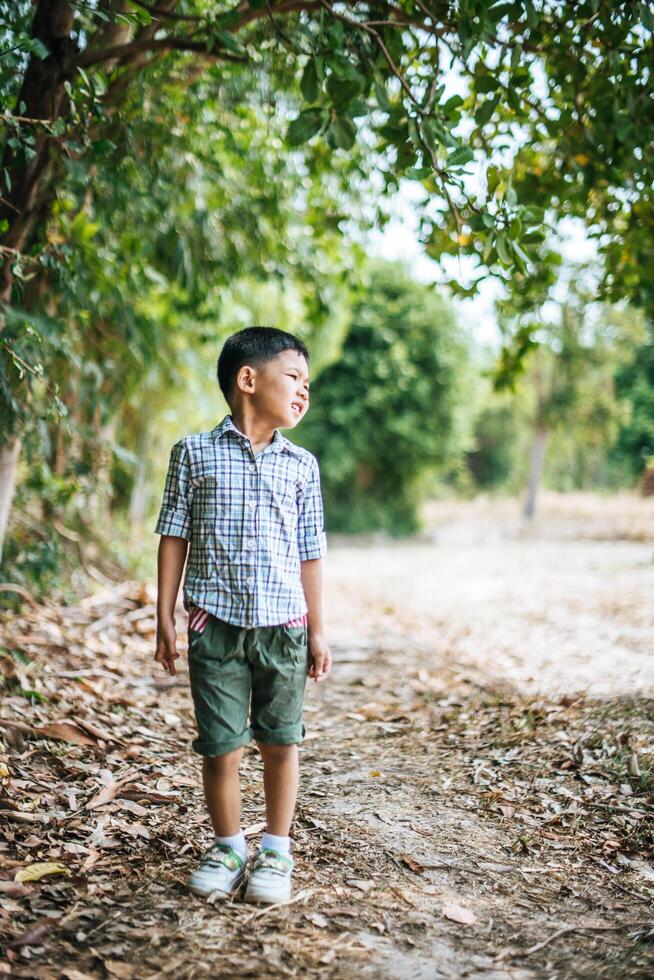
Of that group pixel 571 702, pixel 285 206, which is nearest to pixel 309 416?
pixel 285 206

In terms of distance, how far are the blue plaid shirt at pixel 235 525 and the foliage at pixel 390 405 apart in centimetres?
1625

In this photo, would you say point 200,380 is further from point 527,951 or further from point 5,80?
point 527,951

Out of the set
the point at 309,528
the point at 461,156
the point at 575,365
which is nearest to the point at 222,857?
the point at 309,528

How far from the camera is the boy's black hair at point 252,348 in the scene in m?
2.43

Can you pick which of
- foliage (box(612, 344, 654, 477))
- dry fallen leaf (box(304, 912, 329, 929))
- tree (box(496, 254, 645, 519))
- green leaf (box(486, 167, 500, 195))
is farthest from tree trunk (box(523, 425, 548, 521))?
dry fallen leaf (box(304, 912, 329, 929))

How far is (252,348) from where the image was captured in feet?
7.98

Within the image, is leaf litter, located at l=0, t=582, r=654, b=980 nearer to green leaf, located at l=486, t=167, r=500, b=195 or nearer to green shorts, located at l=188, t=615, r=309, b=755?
green shorts, located at l=188, t=615, r=309, b=755

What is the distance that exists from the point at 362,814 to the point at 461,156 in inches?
95.3

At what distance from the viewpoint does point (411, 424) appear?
18.7 meters

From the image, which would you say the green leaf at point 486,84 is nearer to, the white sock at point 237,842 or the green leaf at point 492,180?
the green leaf at point 492,180

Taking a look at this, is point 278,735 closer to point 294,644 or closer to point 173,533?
point 294,644

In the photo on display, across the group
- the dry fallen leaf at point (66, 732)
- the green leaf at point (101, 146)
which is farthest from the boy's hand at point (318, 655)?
the green leaf at point (101, 146)

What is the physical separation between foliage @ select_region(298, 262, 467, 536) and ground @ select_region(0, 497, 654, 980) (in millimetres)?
13059

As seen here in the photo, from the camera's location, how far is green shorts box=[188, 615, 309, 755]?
7.46 ft
